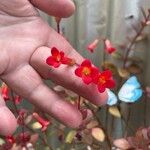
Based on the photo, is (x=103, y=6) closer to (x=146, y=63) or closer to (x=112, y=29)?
(x=112, y=29)

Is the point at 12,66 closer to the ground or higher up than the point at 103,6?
higher up

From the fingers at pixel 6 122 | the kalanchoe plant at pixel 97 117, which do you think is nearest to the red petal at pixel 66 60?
the fingers at pixel 6 122

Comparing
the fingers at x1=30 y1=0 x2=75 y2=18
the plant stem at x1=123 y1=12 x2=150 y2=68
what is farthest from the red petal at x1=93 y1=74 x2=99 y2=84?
the plant stem at x1=123 y1=12 x2=150 y2=68

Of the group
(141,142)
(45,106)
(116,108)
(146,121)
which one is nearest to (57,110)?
(45,106)

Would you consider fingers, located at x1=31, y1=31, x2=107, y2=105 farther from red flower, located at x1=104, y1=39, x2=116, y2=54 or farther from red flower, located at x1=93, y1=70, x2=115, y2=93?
red flower, located at x1=104, y1=39, x2=116, y2=54

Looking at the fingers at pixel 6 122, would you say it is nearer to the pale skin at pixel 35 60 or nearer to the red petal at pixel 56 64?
the pale skin at pixel 35 60

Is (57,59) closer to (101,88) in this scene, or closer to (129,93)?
(101,88)

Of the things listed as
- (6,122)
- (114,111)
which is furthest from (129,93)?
(6,122)
